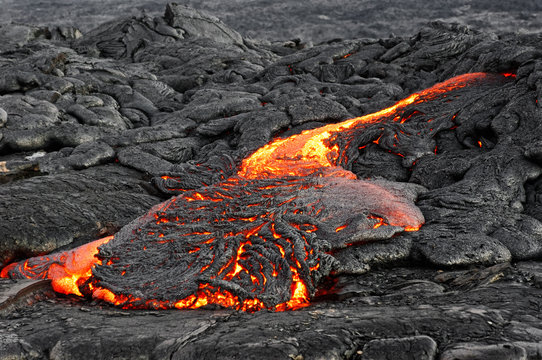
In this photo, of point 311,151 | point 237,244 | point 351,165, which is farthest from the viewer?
point 311,151

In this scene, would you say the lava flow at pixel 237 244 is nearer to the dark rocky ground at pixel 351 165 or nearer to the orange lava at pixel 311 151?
the dark rocky ground at pixel 351 165

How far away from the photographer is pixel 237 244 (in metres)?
5.30

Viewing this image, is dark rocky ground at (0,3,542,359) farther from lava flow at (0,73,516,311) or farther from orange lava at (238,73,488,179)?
orange lava at (238,73,488,179)

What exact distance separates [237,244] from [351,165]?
339 centimetres

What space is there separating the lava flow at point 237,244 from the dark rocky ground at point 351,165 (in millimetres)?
295

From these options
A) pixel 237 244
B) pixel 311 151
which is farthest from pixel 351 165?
pixel 237 244

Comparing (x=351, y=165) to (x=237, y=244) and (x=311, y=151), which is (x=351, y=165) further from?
(x=237, y=244)

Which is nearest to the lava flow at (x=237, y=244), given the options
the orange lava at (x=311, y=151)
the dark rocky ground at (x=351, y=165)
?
the dark rocky ground at (x=351, y=165)

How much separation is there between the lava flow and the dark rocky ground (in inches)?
11.6

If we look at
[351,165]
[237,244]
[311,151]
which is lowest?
[237,244]

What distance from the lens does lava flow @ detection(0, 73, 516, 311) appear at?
4.70 meters

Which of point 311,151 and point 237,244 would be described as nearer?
point 237,244

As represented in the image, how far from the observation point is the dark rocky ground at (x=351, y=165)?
3271 mm

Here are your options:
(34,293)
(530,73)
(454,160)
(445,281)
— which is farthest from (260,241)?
(530,73)
